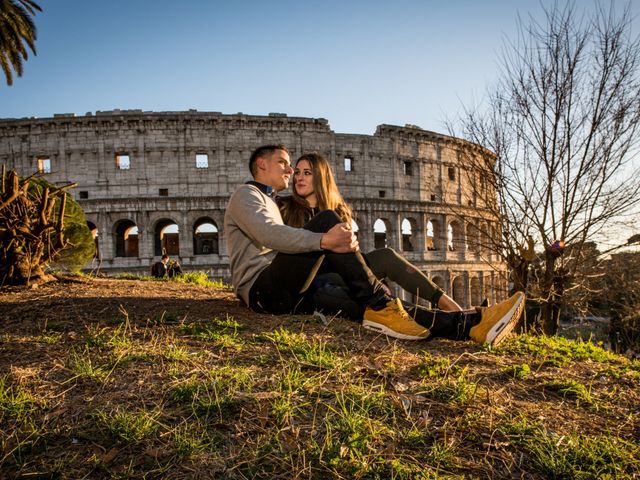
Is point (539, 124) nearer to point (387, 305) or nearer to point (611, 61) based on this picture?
point (611, 61)

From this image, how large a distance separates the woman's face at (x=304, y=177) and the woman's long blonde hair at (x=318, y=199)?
42mm

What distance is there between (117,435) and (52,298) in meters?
3.62

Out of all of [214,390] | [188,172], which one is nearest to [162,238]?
[188,172]

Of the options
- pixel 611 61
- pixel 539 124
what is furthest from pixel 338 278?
pixel 611 61

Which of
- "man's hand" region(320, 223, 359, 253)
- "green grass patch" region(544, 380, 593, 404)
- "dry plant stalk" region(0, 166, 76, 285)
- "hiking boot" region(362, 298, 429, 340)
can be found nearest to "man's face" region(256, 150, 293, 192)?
"man's hand" region(320, 223, 359, 253)

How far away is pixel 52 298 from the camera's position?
A: 459 cm

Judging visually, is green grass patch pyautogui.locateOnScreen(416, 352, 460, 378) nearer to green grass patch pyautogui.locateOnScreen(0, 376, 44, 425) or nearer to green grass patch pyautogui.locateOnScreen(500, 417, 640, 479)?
green grass patch pyautogui.locateOnScreen(500, 417, 640, 479)

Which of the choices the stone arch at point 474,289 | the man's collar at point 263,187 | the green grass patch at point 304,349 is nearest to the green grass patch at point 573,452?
the green grass patch at point 304,349

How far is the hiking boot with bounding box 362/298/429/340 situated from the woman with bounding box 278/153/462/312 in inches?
20.2

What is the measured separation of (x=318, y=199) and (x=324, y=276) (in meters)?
0.93

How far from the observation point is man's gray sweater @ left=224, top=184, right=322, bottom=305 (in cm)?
300

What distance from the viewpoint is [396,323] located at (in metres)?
3.09

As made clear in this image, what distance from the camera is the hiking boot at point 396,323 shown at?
306 centimetres

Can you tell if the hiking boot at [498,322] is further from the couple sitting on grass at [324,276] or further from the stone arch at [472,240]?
the stone arch at [472,240]
